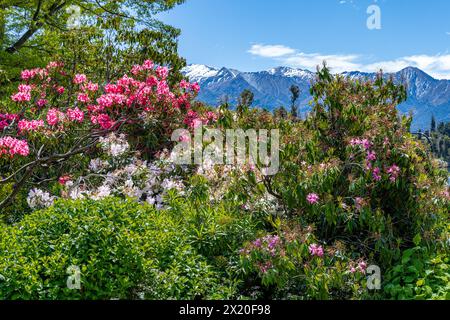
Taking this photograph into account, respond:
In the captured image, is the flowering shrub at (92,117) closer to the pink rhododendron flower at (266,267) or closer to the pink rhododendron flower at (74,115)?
the pink rhododendron flower at (74,115)

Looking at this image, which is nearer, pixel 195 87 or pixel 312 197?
pixel 312 197

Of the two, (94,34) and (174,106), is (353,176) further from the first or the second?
(94,34)

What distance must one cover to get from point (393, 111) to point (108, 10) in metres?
13.5

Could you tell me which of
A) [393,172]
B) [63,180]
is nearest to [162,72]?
[63,180]

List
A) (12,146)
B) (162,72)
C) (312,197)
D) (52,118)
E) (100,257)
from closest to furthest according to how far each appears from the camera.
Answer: (100,257), (312,197), (12,146), (52,118), (162,72)

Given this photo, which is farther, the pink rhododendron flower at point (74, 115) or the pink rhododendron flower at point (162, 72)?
the pink rhododendron flower at point (162, 72)

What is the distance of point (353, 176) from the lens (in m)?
5.72

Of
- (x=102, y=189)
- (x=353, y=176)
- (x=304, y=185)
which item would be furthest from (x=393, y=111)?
(x=102, y=189)

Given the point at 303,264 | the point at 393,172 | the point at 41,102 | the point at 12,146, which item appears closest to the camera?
the point at 303,264

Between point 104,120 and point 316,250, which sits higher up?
point 104,120

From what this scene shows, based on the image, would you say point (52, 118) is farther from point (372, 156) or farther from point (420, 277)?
point (420, 277)

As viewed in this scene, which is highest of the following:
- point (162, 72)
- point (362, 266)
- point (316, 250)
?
point (162, 72)

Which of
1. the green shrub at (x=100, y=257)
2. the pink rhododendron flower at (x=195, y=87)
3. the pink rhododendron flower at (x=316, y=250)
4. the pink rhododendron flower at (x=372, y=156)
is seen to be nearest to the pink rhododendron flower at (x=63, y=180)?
the pink rhododendron flower at (x=195, y=87)

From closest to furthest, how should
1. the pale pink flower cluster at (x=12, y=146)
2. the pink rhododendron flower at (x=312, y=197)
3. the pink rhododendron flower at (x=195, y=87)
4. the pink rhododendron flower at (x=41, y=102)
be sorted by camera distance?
the pink rhododendron flower at (x=312, y=197)
the pale pink flower cluster at (x=12, y=146)
the pink rhododendron flower at (x=195, y=87)
the pink rhododendron flower at (x=41, y=102)
